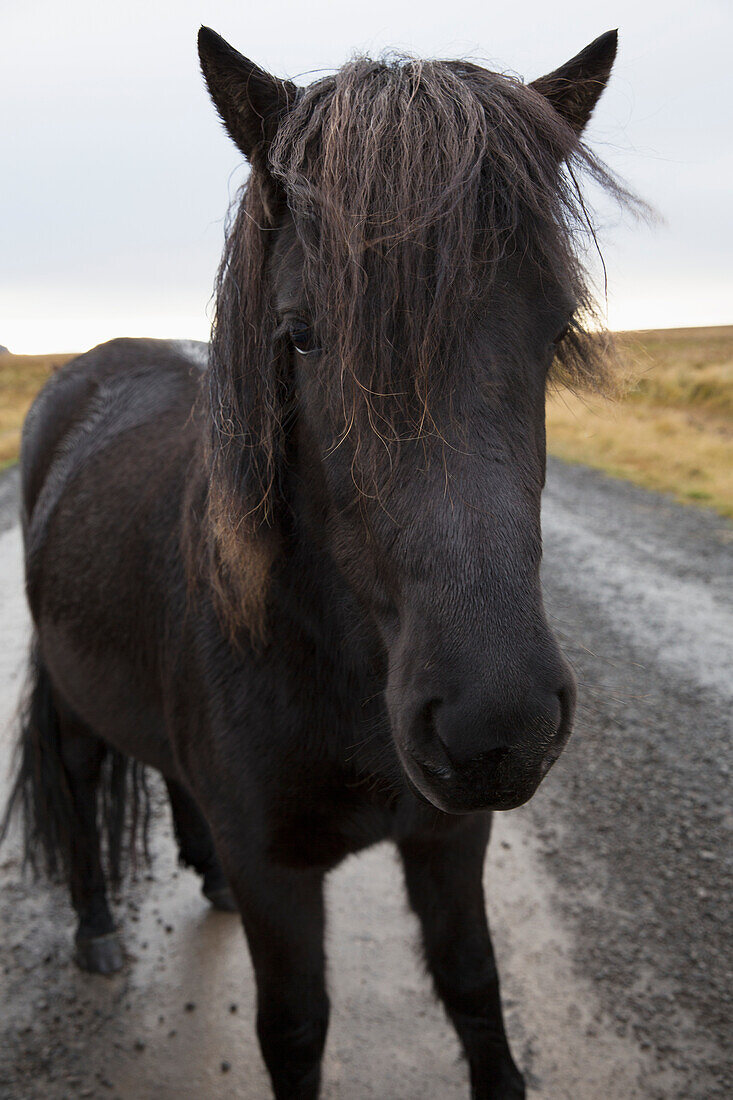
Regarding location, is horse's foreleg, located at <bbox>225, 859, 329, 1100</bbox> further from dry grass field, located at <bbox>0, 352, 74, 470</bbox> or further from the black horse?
dry grass field, located at <bbox>0, 352, 74, 470</bbox>

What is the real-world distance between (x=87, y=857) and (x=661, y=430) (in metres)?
15.9

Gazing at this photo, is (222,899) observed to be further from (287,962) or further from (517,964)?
(287,962)

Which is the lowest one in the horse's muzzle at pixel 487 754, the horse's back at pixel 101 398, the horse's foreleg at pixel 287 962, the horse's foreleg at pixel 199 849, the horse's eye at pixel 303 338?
the horse's foreleg at pixel 199 849

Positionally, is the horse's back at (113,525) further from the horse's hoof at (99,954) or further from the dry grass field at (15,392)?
the dry grass field at (15,392)

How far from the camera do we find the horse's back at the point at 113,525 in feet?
7.82

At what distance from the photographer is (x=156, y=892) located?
3.42 meters

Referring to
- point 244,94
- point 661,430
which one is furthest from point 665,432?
point 244,94

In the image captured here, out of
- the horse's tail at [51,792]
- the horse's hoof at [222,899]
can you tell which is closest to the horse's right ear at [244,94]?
the horse's tail at [51,792]

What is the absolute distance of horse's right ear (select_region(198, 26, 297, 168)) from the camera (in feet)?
4.77

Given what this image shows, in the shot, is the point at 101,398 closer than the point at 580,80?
No

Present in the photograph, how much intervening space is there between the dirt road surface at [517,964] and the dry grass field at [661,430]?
1.12 metres

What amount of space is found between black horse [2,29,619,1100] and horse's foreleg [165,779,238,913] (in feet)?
2.62

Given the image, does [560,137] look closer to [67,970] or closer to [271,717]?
[271,717]

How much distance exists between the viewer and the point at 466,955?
2.18 metres
